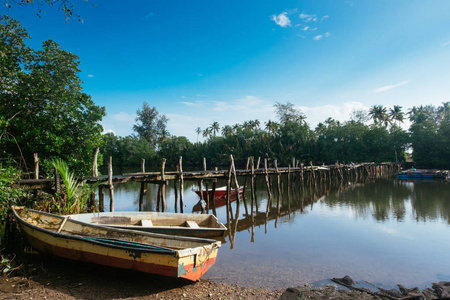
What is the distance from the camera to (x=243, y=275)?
265 inches

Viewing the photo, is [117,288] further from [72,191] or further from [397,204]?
[397,204]

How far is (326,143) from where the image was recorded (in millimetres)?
45312

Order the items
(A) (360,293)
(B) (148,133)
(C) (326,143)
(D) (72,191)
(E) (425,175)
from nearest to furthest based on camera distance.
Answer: (A) (360,293)
(D) (72,191)
(E) (425,175)
(C) (326,143)
(B) (148,133)

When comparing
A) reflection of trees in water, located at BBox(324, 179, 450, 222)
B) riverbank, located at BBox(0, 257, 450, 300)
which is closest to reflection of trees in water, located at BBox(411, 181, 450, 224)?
reflection of trees in water, located at BBox(324, 179, 450, 222)

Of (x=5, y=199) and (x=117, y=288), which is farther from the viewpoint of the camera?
(x=5, y=199)

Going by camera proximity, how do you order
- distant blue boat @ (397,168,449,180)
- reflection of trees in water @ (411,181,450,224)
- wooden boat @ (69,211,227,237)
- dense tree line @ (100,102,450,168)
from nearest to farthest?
wooden boat @ (69,211,227,237) < reflection of trees in water @ (411,181,450,224) < distant blue boat @ (397,168,449,180) < dense tree line @ (100,102,450,168)

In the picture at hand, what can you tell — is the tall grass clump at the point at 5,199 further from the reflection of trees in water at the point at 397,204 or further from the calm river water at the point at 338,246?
the reflection of trees in water at the point at 397,204

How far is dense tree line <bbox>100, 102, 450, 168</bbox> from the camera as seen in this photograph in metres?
38.2

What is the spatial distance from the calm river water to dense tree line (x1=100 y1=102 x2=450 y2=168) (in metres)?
24.5

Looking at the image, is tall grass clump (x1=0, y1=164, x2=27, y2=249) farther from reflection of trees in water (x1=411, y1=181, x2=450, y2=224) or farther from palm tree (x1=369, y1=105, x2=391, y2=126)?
palm tree (x1=369, y1=105, x2=391, y2=126)

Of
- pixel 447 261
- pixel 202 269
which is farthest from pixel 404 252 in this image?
pixel 202 269

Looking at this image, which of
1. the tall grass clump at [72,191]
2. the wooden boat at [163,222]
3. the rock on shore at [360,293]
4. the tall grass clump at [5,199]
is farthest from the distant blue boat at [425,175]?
the tall grass clump at [5,199]

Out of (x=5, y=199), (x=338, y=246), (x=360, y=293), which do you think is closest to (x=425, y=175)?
(x=338, y=246)

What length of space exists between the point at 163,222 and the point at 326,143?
1645 inches
